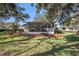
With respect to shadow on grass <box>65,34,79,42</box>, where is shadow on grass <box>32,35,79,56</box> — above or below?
below

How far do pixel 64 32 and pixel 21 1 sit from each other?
764 millimetres

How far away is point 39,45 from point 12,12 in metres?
0.62

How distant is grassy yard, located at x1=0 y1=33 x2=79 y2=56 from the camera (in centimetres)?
311

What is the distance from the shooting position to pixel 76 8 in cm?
314

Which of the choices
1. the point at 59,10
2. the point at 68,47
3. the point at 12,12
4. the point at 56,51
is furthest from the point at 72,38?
the point at 12,12

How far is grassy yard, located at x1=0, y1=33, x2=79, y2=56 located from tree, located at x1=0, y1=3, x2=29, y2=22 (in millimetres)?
289

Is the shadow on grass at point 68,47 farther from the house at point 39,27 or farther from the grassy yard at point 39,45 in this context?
the house at point 39,27

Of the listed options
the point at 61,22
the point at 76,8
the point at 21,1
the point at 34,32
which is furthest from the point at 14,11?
the point at 76,8

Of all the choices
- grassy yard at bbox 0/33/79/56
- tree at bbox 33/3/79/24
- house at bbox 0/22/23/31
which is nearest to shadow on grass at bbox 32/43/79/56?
grassy yard at bbox 0/33/79/56

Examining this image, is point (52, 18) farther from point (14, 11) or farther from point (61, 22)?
point (14, 11)

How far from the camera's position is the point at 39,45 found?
3.15 meters

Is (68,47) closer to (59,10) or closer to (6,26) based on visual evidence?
(59,10)

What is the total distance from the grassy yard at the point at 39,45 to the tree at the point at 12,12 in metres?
0.29

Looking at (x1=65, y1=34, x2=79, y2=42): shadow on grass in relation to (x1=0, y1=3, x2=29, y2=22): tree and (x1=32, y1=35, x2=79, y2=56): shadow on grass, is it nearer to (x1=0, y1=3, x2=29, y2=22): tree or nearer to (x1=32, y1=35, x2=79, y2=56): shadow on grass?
(x1=32, y1=35, x2=79, y2=56): shadow on grass
